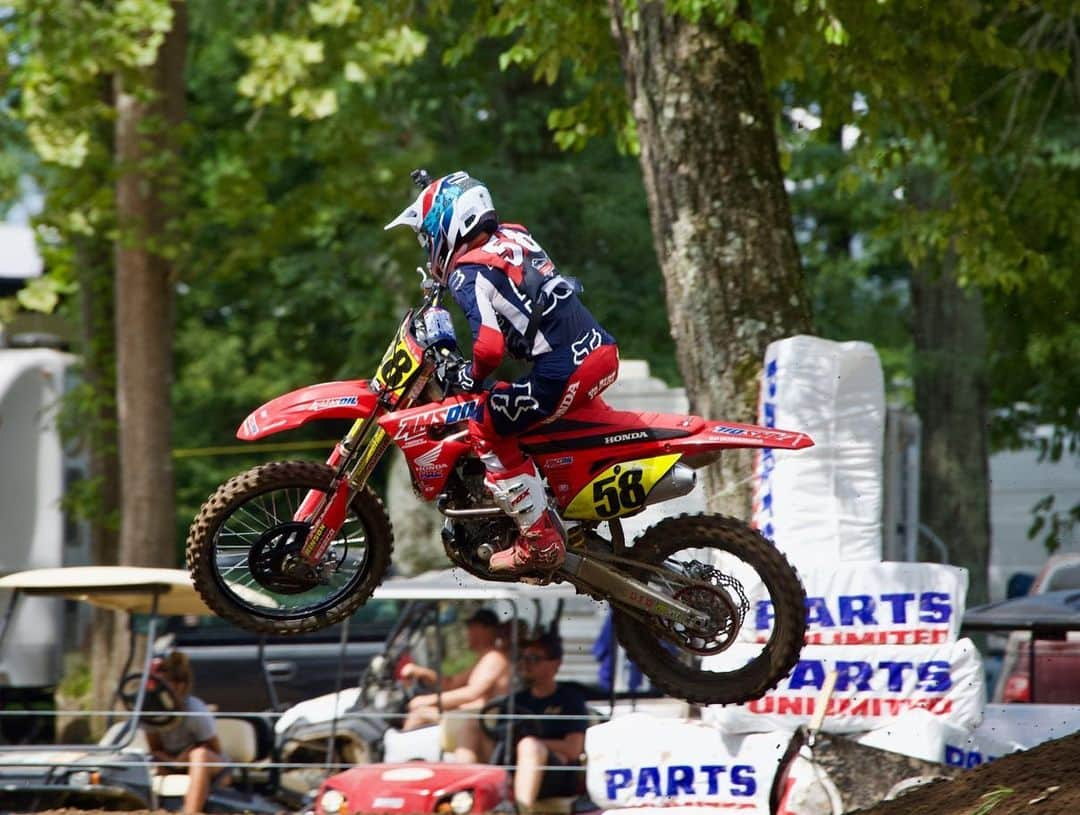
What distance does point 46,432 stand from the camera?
1446cm

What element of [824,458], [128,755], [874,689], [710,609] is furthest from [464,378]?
[128,755]

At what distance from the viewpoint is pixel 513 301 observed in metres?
6.29

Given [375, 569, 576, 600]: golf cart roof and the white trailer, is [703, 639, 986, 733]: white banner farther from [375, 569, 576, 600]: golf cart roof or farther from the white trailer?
the white trailer

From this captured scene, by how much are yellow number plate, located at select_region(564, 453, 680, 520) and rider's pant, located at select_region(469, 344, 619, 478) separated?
314 millimetres

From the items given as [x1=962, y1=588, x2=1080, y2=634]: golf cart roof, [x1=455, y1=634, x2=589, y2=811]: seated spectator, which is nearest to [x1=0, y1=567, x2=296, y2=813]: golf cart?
[x1=455, y1=634, x2=589, y2=811]: seated spectator

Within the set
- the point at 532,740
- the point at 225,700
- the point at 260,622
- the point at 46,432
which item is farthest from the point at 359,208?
the point at 260,622

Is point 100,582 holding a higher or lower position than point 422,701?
higher

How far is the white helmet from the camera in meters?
6.40

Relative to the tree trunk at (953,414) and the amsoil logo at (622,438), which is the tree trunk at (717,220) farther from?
the tree trunk at (953,414)

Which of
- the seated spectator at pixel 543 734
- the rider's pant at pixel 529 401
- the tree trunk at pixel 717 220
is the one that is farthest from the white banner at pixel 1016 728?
the rider's pant at pixel 529 401

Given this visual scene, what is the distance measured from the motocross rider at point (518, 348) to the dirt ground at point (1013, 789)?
6.30 feet

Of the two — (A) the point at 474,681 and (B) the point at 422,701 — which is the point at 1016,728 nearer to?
(A) the point at 474,681

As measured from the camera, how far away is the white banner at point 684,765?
7.93m

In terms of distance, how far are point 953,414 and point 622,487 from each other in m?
12.7
